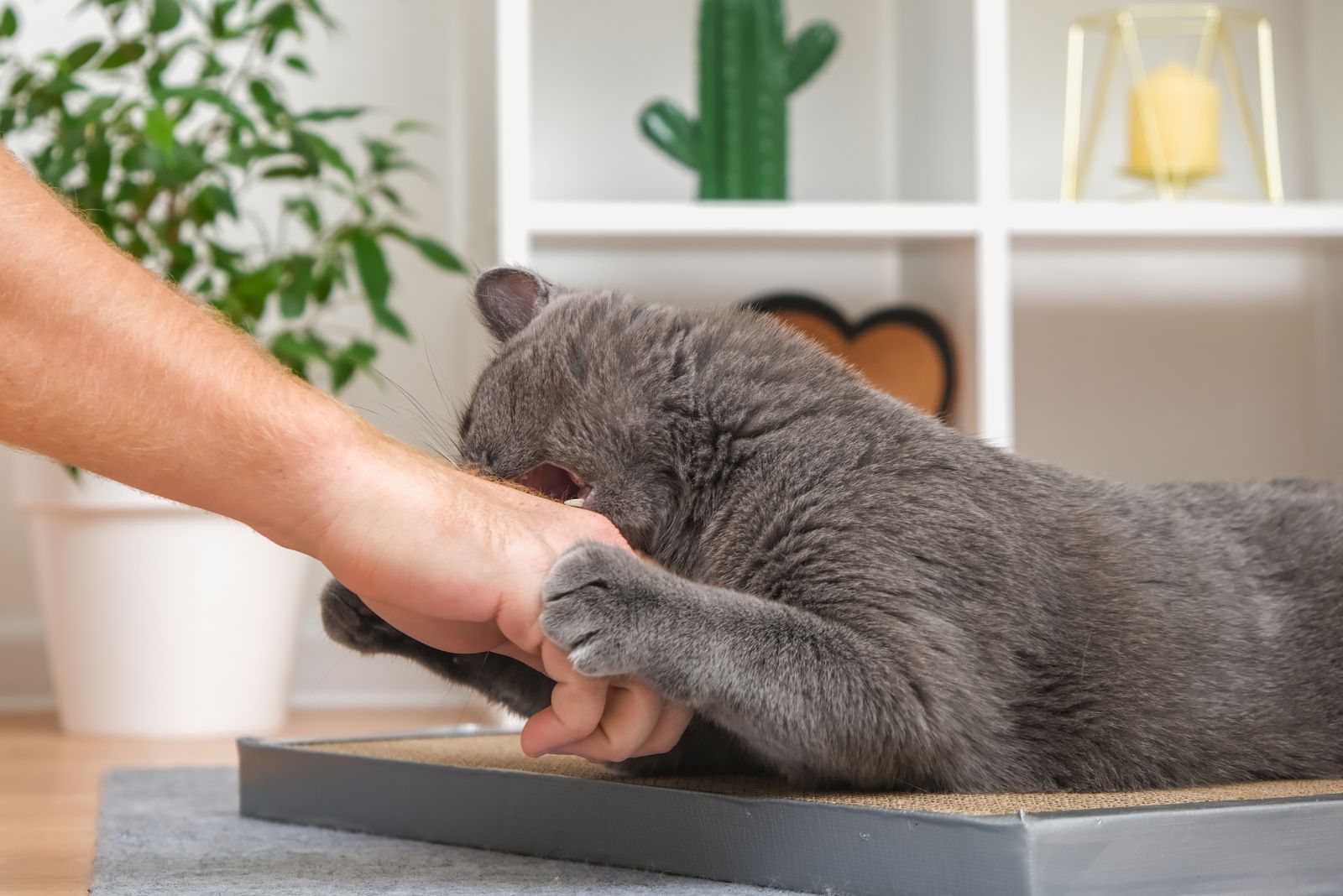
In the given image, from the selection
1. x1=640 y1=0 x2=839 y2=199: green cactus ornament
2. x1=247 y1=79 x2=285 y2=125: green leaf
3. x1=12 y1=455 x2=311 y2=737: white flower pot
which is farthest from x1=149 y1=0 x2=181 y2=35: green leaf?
x1=640 y1=0 x2=839 y2=199: green cactus ornament

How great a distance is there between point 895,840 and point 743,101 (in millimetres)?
1400

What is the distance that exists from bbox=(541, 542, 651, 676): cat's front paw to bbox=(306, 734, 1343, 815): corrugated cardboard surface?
5.9 inches

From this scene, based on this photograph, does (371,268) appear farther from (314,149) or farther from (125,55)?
(125,55)

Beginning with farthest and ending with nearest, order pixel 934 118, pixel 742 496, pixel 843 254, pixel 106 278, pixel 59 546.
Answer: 1. pixel 843 254
2. pixel 934 118
3. pixel 59 546
4. pixel 742 496
5. pixel 106 278

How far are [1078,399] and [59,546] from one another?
5.41ft

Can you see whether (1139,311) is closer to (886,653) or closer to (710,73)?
(710,73)

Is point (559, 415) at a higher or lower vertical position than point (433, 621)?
higher

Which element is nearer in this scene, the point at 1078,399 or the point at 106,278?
the point at 106,278

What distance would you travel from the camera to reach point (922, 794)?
0.92m

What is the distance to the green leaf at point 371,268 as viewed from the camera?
196 centimetres

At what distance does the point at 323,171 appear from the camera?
249 cm

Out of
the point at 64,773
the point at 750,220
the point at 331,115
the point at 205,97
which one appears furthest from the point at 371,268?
the point at 64,773

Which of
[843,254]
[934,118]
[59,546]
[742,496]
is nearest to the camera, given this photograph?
[742,496]

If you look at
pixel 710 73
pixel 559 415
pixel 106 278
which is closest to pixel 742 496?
pixel 559 415
